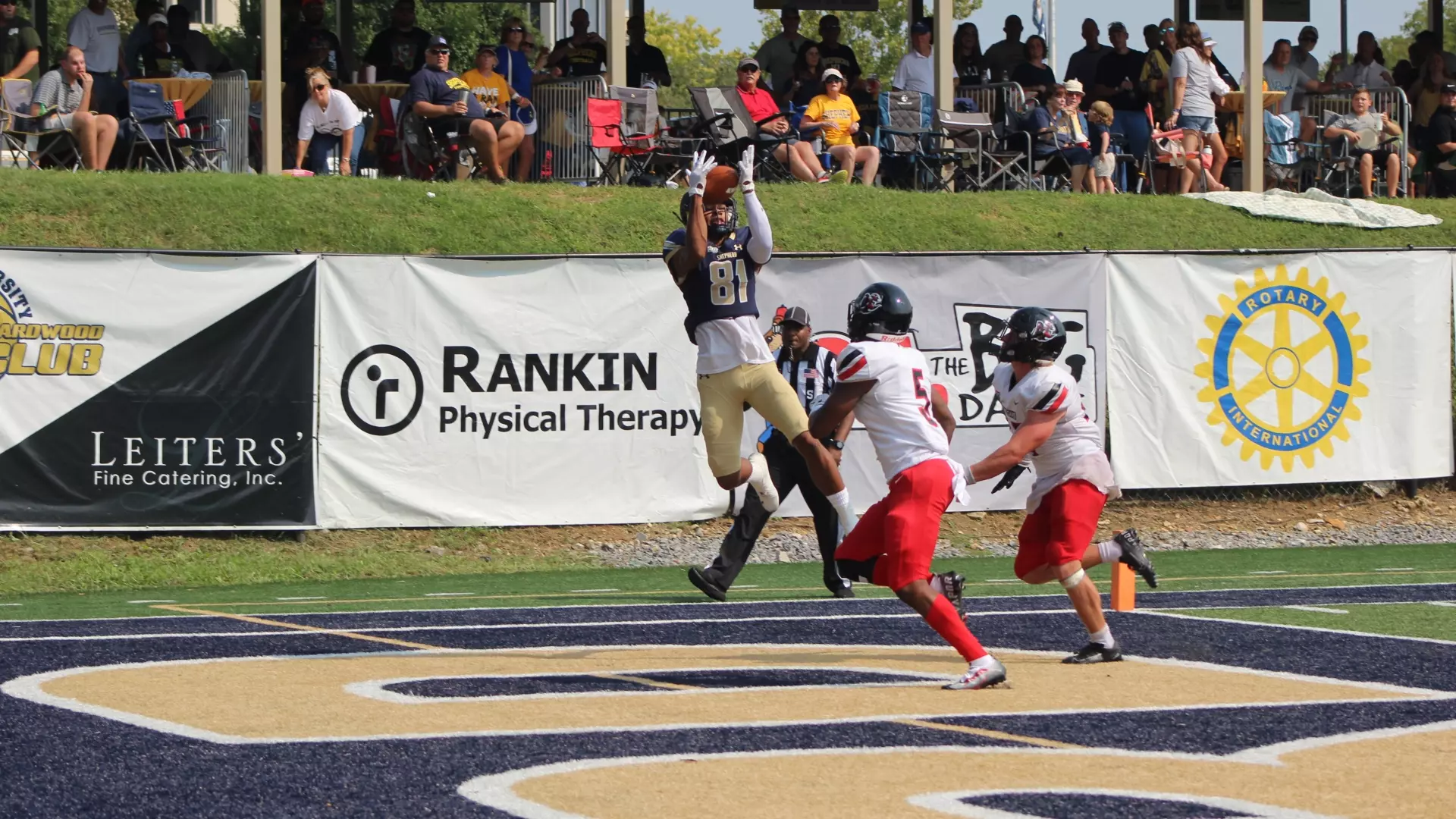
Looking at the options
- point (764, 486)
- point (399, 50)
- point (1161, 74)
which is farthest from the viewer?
point (1161, 74)

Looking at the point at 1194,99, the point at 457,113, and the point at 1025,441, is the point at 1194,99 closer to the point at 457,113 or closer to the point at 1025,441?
the point at 457,113

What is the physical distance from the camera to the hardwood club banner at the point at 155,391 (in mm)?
14031

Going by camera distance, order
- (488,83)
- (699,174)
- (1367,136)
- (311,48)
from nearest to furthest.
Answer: (699,174) → (488,83) → (311,48) → (1367,136)

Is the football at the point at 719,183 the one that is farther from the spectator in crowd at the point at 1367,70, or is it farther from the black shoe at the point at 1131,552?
the spectator in crowd at the point at 1367,70

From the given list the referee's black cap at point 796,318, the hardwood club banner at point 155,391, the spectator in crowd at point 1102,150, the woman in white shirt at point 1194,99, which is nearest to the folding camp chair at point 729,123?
the spectator in crowd at point 1102,150

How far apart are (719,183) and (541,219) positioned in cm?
768

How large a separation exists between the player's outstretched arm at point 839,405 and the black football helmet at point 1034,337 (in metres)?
0.74

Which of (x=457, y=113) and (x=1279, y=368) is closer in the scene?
(x=1279, y=368)

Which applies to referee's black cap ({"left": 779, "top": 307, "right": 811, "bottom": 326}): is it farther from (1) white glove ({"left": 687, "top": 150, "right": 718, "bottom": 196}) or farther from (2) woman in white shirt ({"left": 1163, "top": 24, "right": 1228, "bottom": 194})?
(2) woman in white shirt ({"left": 1163, "top": 24, "right": 1228, "bottom": 194})

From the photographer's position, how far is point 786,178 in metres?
20.7

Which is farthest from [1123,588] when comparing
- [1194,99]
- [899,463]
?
[1194,99]

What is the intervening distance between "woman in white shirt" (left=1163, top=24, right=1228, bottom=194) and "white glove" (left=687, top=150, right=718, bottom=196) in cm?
1238

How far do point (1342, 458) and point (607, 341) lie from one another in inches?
264

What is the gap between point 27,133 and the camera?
18203 millimetres
